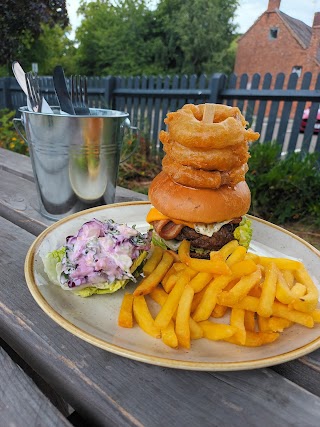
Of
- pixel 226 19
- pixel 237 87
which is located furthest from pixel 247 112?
pixel 226 19

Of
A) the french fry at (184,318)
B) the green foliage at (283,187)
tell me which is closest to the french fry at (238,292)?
the french fry at (184,318)

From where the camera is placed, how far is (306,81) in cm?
505

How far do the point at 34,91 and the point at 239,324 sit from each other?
1571mm

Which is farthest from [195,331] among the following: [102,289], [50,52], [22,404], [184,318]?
[50,52]

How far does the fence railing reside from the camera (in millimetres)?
5117

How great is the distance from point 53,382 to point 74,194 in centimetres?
115

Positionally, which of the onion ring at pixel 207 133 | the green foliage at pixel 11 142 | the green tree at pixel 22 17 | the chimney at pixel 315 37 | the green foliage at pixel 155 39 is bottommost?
the green foliage at pixel 11 142

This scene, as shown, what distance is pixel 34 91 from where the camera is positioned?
1.74 metres

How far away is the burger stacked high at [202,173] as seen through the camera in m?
1.30

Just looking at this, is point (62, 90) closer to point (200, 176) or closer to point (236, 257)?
point (200, 176)

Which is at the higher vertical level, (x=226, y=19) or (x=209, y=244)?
(x=226, y=19)

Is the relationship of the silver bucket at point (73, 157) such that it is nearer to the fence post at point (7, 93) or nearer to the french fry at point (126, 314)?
the french fry at point (126, 314)

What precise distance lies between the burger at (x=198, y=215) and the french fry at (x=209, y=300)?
1.21 ft

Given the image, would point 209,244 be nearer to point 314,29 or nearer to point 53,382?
point 53,382
